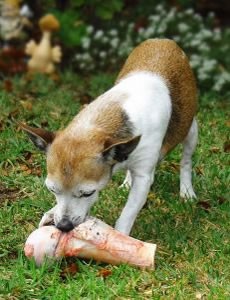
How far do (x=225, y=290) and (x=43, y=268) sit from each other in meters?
1.12

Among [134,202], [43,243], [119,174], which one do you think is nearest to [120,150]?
[134,202]

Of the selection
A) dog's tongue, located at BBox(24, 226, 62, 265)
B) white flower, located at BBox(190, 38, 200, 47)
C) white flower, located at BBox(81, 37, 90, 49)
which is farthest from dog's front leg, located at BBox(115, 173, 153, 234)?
white flower, located at BBox(81, 37, 90, 49)

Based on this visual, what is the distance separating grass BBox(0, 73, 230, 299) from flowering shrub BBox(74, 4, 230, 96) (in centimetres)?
85

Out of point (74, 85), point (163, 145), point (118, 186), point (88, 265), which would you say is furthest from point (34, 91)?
point (88, 265)

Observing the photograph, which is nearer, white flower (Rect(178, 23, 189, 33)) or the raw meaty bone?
the raw meaty bone

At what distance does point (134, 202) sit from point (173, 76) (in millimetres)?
1115

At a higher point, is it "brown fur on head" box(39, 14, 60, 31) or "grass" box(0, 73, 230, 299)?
"grass" box(0, 73, 230, 299)

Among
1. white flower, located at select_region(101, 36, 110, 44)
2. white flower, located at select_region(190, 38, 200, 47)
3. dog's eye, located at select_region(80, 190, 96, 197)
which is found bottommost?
white flower, located at select_region(101, 36, 110, 44)

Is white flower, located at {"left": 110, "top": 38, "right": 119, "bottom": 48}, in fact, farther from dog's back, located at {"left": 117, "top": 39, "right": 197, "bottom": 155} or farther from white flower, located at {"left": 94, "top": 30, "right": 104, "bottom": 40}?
dog's back, located at {"left": 117, "top": 39, "right": 197, "bottom": 155}

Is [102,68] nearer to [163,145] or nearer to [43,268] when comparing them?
[163,145]

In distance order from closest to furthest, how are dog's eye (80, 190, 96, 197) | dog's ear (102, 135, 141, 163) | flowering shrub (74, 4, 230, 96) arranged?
dog's ear (102, 135, 141, 163) < dog's eye (80, 190, 96, 197) < flowering shrub (74, 4, 230, 96)

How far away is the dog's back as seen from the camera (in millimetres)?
5938

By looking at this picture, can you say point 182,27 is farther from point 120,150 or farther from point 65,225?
point 65,225

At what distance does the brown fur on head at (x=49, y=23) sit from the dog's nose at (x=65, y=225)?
529cm
